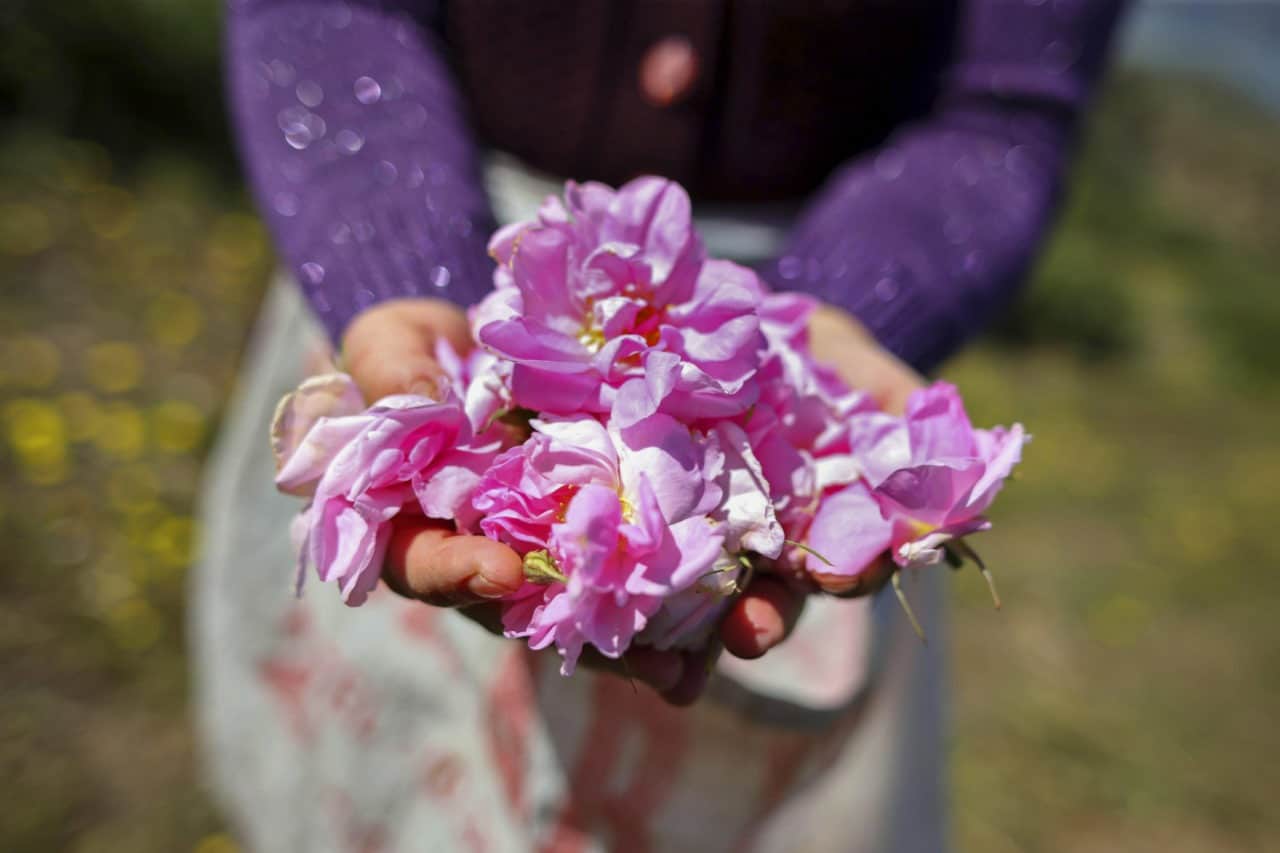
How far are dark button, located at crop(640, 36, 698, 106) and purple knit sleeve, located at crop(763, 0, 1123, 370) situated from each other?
6.8 inches

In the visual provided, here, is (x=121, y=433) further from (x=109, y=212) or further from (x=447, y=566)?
(x=447, y=566)

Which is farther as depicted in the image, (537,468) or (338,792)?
(338,792)

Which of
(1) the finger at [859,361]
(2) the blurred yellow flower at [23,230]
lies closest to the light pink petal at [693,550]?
(1) the finger at [859,361]

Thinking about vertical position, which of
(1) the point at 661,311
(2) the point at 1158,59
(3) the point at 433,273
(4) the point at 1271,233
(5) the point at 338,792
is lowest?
(4) the point at 1271,233

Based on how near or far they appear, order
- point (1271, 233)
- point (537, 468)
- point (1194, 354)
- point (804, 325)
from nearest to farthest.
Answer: point (537, 468)
point (804, 325)
point (1194, 354)
point (1271, 233)

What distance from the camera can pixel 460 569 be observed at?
1.74ft

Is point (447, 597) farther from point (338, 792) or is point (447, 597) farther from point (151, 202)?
point (151, 202)

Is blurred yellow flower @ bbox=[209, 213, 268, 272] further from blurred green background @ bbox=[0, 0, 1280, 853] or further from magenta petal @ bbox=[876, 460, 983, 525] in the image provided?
magenta petal @ bbox=[876, 460, 983, 525]

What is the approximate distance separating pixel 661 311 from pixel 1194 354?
4674mm

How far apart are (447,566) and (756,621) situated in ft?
0.59

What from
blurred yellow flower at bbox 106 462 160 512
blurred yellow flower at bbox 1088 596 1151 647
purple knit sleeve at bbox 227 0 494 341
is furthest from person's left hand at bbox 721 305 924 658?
A: blurred yellow flower at bbox 1088 596 1151 647

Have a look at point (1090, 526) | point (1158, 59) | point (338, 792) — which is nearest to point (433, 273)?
point (338, 792)

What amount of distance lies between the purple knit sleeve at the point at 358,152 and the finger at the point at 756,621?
37 centimetres

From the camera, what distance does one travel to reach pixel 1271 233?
5.93 meters
